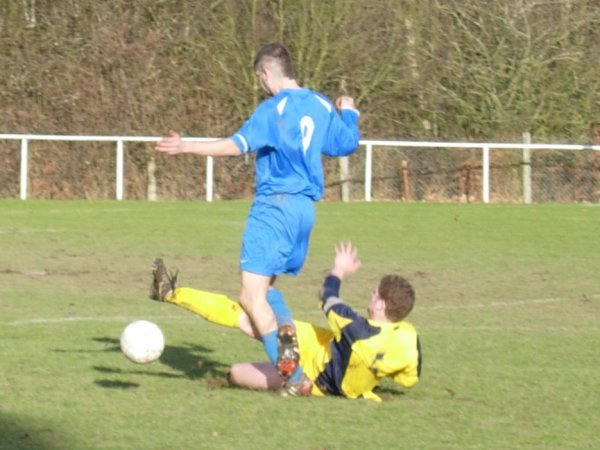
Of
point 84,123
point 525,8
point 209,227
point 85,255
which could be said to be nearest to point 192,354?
point 85,255

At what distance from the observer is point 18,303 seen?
1020cm

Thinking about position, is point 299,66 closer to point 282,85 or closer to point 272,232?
point 282,85

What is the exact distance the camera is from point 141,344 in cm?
675

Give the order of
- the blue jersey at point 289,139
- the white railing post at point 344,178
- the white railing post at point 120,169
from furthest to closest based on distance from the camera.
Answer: the white railing post at point 344,178, the white railing post at point 120,169, the blue jersey at point 289,139

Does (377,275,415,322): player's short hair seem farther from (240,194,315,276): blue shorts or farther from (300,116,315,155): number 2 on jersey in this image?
(300,116,315,155): number 2 on jersey

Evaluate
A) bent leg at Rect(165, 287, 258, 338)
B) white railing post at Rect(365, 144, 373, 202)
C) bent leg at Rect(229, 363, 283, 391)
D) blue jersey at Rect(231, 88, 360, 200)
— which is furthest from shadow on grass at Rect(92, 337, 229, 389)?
white railing post at Rect(365, 144, 373, 202)

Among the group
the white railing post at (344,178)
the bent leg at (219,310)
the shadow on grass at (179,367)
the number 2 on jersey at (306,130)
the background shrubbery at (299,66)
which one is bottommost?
the shadow on grass at (179,367)

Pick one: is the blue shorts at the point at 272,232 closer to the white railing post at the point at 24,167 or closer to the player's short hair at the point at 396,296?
the player's short hair at the point at 396,296

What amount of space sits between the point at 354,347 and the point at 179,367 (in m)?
1.45

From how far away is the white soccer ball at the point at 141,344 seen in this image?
266 inches

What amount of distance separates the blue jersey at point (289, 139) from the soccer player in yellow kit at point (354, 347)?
41 centimetres

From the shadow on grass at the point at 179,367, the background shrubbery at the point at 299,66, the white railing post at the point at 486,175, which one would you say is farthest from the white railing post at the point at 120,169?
the shadow on grass at the point at 179,367

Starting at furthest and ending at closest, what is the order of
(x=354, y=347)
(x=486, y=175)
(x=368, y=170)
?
(x=368, y=170), (x=486, y=175), (x=354, y=347)

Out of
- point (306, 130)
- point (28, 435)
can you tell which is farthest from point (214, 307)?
point (28, 435)
